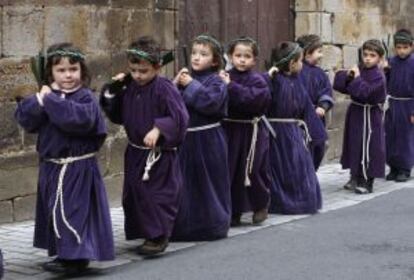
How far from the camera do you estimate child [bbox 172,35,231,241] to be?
22.5ft

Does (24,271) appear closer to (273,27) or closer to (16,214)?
(16,214)

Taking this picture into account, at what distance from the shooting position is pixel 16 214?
7.54 metres

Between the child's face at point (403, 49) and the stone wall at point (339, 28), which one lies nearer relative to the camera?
the child's face at point (403, 49)

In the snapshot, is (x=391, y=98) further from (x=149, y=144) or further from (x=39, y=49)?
(x=149, y=144)

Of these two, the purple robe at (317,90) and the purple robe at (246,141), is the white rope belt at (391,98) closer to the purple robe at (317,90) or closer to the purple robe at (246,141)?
the purple robe at (317,90)

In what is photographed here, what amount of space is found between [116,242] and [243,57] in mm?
1787

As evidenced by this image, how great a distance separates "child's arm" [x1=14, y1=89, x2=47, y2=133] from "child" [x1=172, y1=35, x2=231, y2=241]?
143cm

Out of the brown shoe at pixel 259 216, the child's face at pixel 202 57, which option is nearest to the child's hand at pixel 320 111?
the brown shoe at pixel 259 216

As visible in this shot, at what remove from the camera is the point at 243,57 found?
24.0 feet

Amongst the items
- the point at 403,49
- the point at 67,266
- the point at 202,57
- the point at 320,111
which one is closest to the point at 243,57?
the point at 202,57

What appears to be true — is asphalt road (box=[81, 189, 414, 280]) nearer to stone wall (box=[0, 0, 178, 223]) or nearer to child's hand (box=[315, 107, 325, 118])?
child's hand (box=[315, 107, 325, 118])

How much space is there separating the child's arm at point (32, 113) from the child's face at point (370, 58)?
4.32m

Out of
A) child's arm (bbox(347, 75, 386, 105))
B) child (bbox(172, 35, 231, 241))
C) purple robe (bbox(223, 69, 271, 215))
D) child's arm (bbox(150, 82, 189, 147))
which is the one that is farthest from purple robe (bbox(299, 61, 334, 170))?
child's arm (bbox(150, 82, 189, 147))

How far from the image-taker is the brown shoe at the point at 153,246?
6367 millimetres
